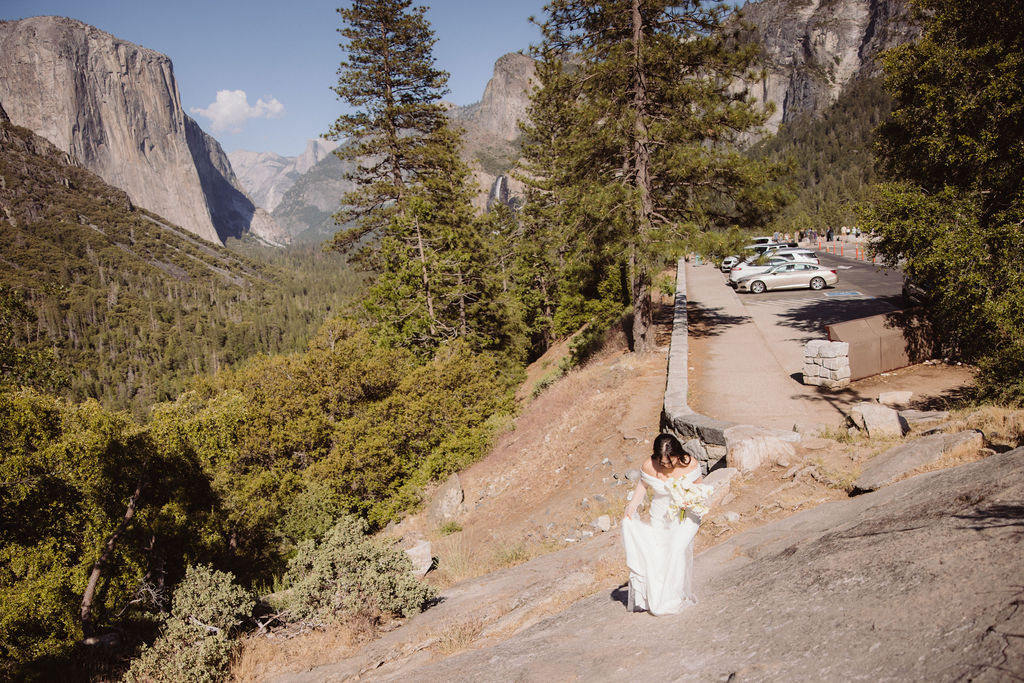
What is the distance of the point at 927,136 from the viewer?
12.8m

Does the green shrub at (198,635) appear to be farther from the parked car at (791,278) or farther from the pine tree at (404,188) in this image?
the parked car at (791,278)

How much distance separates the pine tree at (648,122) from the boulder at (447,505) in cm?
761

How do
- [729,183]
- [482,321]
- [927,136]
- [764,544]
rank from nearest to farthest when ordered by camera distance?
1. [764,544]
2. [927,136]
3. [729,183]
4. [482,321]

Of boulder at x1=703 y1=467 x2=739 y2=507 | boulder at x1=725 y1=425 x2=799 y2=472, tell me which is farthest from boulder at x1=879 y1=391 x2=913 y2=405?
boulder at x1=703 y1=467 x2=739 y2=507

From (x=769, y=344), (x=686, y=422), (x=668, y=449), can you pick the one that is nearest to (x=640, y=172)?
(x=769, y=344)

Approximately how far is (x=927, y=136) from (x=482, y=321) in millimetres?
18281

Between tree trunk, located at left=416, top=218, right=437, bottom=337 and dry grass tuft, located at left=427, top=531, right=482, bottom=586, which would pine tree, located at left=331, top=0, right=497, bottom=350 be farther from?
dry grass tuft, located at left=427, top=531, right=482, bottom=586

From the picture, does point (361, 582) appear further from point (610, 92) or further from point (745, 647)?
point (610, 92)

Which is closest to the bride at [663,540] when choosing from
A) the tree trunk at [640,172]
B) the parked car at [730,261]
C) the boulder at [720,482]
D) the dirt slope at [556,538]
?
the dirt slope at [556,538]

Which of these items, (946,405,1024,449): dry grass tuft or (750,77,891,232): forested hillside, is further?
(750,77,891,232): forested hillside

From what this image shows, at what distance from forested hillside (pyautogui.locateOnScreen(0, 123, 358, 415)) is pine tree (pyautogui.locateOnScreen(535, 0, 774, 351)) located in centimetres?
11175

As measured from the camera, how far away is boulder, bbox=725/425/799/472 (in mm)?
8516

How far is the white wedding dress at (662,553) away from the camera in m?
4.60

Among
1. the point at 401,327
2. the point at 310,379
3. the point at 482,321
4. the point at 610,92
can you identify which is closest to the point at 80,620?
the point at 310,379
